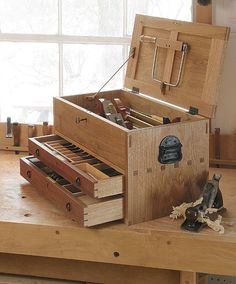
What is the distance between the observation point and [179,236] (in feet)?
5.92

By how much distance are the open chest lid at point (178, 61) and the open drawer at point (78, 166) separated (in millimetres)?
360

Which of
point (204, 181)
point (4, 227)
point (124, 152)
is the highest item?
point (124, 152)

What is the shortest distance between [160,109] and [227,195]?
379 millimetres

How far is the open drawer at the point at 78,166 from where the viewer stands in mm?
1817

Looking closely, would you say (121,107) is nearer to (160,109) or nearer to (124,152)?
(160,109)

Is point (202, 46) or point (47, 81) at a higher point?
point (202, 46)

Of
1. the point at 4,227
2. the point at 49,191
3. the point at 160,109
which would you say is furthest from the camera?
the point at 160,109

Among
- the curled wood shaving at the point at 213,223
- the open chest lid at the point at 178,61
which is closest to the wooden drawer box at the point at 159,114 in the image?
A: the open chest lid at the point at 178,61

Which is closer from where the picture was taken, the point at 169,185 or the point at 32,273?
the point at 169,185

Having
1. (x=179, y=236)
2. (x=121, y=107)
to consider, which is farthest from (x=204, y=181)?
(x=121, y=107)

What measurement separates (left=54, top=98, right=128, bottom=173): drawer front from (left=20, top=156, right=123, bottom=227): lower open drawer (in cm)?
12

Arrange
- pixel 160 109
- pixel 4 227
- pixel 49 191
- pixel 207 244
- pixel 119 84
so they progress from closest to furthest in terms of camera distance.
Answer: pixel 207 244
pixel 4 227
pixel 49 191
pixel 160 109
pixel 119 84

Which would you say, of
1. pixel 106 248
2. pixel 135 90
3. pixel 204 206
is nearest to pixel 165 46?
pixel 135 90

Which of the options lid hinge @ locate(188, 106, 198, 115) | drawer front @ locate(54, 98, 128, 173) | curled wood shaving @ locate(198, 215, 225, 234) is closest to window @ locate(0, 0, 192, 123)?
drawer front @ locate(54, 98, 128, 173)
